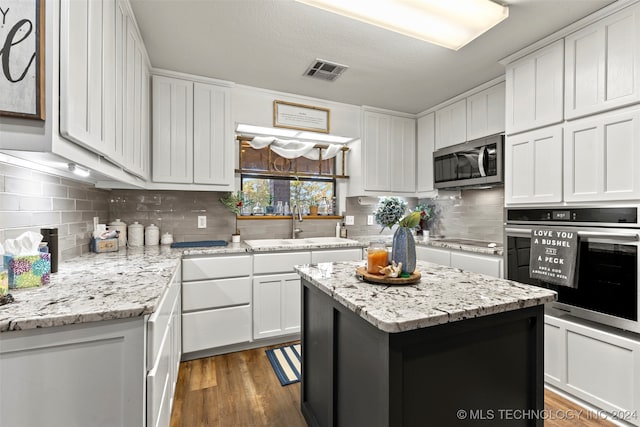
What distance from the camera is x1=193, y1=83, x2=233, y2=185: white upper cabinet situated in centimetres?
275

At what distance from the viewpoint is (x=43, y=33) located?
89 cm

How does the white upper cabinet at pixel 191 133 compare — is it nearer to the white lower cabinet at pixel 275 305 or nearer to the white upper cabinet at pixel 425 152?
the white lower cabinet at pixel 275 305

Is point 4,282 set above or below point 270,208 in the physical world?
below

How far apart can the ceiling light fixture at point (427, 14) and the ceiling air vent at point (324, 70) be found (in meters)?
0.76

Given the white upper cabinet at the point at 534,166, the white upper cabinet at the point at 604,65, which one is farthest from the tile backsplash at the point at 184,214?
the white upper cabinet at the point at 604,65

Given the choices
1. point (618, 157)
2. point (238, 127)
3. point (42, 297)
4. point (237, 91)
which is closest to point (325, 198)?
point (238, 127)

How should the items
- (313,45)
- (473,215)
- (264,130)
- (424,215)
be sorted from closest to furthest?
(313,45), (264,130), (473,215), (424,215)

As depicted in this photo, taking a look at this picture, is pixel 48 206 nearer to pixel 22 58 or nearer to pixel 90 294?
pixel 90 294

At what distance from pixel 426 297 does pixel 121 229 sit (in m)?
2.58

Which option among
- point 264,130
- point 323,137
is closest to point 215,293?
point 264,130

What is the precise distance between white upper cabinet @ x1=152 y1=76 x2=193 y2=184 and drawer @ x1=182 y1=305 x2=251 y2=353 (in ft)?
4.03

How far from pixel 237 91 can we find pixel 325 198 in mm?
1574

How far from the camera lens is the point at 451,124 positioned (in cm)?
329

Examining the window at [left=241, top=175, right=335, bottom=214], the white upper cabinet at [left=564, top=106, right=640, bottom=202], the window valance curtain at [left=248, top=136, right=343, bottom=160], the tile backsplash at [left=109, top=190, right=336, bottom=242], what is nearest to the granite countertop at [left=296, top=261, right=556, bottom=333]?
the white upper cabinet at [left=564, top=106, right=640, bottom=202]
